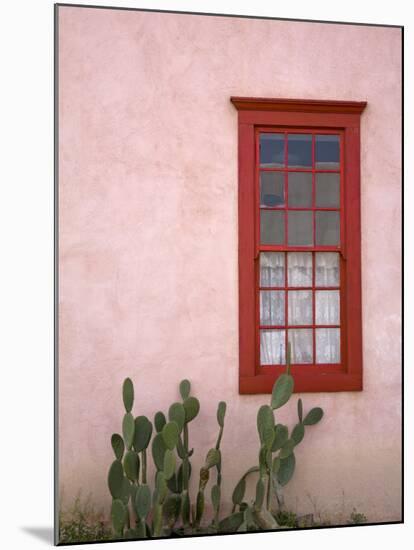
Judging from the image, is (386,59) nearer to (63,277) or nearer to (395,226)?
(395,226)

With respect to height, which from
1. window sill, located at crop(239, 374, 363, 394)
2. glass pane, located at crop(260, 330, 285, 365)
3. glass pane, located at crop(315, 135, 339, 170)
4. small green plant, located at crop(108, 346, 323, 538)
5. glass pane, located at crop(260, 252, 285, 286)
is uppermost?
glass pane, located at crop(315, 135, 339, 170)

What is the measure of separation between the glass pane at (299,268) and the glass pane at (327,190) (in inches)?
15.0

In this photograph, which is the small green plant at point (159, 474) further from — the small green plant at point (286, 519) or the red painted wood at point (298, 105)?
the red painted wood at point (298, 105)

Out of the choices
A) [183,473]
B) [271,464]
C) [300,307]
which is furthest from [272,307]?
[183,473]

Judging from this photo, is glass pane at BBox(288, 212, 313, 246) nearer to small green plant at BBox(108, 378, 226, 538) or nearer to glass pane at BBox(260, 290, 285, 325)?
glass pane at BBox(260, 290, 285, 325)

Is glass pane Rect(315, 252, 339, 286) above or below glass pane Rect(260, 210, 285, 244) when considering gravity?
below

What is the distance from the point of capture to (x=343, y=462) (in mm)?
5914

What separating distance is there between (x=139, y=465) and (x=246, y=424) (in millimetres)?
848

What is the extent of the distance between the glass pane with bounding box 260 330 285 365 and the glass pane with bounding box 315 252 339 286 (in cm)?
47

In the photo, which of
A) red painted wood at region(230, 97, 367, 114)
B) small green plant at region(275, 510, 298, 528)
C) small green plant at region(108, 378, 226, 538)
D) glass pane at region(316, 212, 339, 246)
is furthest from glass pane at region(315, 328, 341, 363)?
red painted wood at region(230, 97, 367, 114)

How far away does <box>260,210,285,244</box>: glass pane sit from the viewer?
584cm

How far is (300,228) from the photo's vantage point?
589cm

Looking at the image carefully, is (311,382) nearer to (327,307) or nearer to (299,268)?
(327,307)

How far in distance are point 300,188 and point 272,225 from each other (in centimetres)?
34
